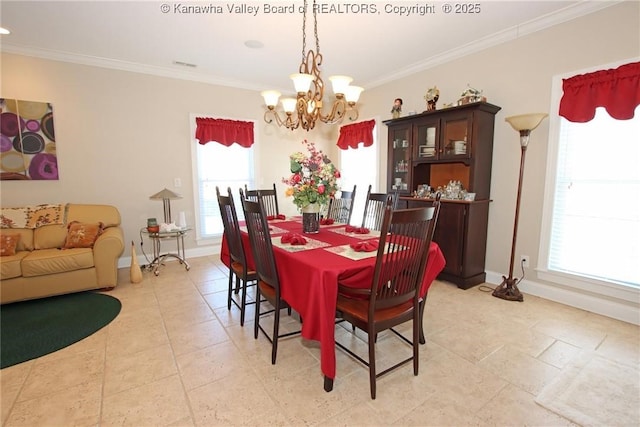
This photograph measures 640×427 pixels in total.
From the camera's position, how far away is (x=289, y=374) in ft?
6.46

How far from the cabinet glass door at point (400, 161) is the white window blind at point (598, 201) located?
1.57 metres

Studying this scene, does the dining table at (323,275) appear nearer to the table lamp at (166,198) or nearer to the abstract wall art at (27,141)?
the table lamp at (166,198)

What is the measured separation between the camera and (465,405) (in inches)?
66.6

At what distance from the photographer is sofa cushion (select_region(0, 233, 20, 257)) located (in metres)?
2.99

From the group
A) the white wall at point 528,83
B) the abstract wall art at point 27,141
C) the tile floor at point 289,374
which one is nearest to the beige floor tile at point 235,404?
the tile floor at point 289,374

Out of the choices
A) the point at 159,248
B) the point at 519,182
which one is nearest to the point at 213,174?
the point at 159,248

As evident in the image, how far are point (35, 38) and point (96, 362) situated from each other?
342 centimetres

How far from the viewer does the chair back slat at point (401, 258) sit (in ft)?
5.17

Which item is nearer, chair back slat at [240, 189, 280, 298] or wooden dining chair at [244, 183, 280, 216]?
chair back slat at [240, 189, 280, 298]

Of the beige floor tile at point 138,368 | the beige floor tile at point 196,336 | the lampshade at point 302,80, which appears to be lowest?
the beige floor tile at point 138,368

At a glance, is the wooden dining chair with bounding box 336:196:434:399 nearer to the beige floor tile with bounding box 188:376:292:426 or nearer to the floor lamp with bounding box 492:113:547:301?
the beige floor tile with bounding box 188:376:292:426

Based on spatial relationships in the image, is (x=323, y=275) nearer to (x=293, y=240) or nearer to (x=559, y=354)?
(x=293, y=240)

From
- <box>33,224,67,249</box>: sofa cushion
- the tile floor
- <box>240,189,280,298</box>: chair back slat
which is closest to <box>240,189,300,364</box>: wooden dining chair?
<box>240,189,280,298</box>: chair back slat

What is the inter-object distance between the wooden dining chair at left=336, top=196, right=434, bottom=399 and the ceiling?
2.16 metres
